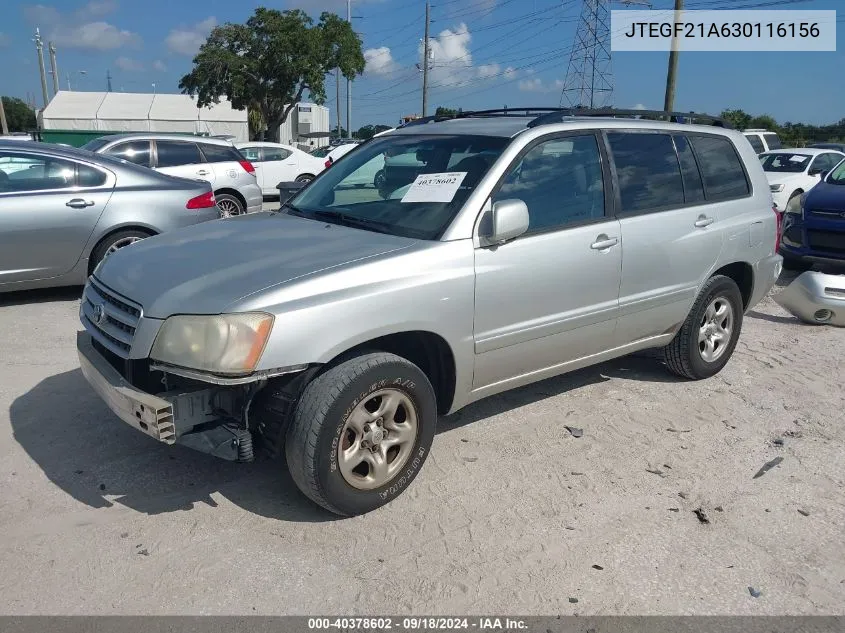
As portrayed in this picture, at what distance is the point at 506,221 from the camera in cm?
357

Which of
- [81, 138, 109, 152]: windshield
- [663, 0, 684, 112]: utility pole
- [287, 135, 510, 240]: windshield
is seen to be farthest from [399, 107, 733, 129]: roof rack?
[663, 0, 684, 112]: utility pole

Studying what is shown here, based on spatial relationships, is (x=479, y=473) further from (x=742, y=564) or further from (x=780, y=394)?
(x=780, y=394)

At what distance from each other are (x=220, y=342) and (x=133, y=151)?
935 cm

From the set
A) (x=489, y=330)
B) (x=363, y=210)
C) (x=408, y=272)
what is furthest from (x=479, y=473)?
(x=363, y=210)

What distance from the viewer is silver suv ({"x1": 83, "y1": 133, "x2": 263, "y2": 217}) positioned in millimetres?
11180

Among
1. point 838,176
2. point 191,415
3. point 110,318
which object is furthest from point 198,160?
point 191,415

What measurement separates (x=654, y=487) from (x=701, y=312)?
1716 mm

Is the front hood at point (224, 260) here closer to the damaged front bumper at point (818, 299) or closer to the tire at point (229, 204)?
the damaged front bumper at point (818, 299)

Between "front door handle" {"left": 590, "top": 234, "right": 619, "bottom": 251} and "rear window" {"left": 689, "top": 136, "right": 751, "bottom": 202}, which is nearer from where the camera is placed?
"front door handle" {"left": 590, "top": 234, "right": 619, "bottom": 251}

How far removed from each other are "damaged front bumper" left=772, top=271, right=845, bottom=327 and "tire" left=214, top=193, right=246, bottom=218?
27.0ft

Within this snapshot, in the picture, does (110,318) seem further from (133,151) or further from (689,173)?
(133,151)

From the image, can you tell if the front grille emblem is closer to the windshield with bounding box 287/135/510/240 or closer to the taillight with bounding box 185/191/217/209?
the windshield with bounding box 287/135/510/240

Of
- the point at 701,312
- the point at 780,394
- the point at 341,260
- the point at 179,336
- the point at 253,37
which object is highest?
the point at 253,37

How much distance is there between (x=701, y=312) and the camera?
198 inches
